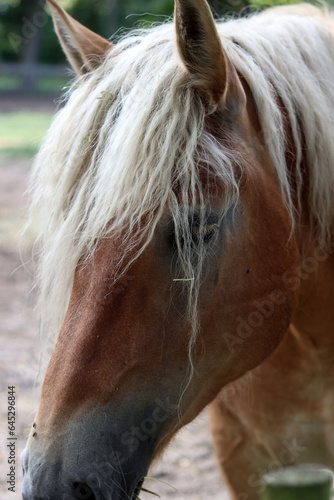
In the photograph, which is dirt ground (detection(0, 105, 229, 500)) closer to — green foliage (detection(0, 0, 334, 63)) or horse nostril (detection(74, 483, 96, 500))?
horse nostril (detection(74, 483, 96, 500))

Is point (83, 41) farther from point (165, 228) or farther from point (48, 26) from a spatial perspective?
point (48, 26)

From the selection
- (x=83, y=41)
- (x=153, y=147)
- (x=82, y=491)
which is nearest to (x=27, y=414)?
(x=82, y=491)

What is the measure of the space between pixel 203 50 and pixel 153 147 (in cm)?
33

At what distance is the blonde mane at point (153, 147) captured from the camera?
64.5 inches

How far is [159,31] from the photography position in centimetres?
199

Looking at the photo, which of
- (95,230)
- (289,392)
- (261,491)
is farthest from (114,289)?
(261,491)

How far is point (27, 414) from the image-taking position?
172 inches

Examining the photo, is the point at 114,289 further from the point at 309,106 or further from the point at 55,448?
the point at 309,106

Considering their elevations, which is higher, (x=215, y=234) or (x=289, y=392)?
(x=215, y=234)

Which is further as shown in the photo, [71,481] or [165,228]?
[165,228]

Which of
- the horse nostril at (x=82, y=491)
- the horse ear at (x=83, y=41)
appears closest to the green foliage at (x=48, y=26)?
the horse ear at (x=83, y=41)

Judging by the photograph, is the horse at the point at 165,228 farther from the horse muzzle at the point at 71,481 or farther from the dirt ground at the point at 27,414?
the dirt ground at the point at 27,414

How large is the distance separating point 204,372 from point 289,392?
94cm

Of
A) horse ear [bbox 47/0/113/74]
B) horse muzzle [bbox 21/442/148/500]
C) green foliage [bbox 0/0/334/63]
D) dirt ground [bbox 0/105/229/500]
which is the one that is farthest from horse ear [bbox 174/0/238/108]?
green foliage [bbox 0/0/334/63]
